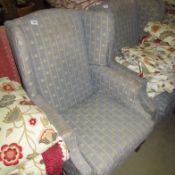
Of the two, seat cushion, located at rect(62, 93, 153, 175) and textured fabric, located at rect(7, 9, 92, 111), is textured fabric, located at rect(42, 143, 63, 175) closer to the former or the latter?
seat cushion, located at rect(62, 93, 153, 175)

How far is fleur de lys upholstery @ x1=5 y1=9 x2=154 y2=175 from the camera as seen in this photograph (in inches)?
40.3

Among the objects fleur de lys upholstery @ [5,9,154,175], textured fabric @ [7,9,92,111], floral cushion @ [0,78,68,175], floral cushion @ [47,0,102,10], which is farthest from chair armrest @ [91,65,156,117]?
floral cushion @ [47,0,102,10]

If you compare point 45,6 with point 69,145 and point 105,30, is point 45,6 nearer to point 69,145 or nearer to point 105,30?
point 105,30

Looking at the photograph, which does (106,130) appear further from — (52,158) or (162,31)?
(162,31)

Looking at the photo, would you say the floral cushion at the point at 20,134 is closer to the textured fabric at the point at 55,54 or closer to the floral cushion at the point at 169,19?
the textured fabric at the point at 55,54

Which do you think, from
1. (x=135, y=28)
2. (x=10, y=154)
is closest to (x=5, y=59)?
(x=10, y=154)

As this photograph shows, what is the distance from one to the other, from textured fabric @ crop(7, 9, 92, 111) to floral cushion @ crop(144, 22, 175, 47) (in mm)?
581

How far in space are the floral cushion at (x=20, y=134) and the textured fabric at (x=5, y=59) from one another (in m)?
0.32

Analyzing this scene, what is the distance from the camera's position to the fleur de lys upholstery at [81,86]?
1.02 m

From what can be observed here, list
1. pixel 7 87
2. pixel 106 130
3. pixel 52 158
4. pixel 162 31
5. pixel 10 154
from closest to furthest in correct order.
A: pixel 10 154 < pixel 52 158 < pixel 7 87 < pixel 106 130 < pixel 162 31

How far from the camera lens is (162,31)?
59.6 inches

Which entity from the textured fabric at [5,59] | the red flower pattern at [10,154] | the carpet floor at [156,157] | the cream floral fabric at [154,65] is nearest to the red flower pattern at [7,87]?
the textured fabric at [5,59]

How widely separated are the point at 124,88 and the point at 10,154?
29.0 inches

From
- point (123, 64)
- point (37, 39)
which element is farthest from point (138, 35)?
point (37, 39)
